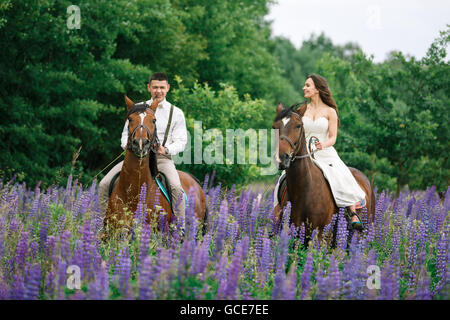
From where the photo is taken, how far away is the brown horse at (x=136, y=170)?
5.81 metres

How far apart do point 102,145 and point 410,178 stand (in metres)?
11.1

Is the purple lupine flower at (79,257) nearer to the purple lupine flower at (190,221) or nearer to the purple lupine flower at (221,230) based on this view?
the purple lupine flower at (190,221)

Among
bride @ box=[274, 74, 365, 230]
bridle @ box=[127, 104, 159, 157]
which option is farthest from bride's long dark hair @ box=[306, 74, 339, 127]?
bridle @ box=[127, 104, 159, 157]

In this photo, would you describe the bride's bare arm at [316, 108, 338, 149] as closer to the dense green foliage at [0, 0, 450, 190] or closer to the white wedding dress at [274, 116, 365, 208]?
the white wedding dress at [274, 116, 365, 208]

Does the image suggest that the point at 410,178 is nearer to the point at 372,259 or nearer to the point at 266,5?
the point at 372,259

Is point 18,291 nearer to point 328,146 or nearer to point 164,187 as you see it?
point 164,187

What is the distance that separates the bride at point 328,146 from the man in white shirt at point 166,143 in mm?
1617

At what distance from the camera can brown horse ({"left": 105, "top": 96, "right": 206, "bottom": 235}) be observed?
581cm

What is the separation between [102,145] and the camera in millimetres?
17000

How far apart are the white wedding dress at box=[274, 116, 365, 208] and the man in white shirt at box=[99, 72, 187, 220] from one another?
1.64 metres

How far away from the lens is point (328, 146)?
708 cm

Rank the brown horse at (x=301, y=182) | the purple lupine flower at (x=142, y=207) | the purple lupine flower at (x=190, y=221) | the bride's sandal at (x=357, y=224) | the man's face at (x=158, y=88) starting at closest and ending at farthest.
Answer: the purple lupine flower at (x=190, y=221) < the purple lupine flower at (x=142, y=207) < the brown horse at (x=301, y=182) < the bride's sandal at (x=357, y=224) < the man's face at (x=158, y=88)

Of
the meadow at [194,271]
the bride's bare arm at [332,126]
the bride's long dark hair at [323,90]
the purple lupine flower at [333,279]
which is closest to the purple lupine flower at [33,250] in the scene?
the meadow at [194,271]

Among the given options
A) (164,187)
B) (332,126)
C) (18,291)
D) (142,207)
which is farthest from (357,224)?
(18,291)
